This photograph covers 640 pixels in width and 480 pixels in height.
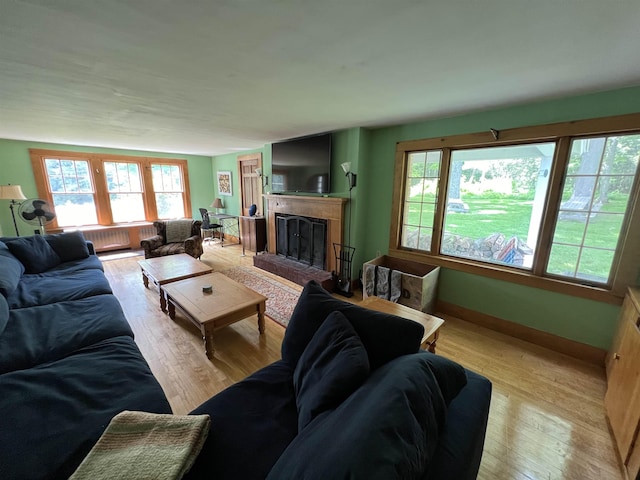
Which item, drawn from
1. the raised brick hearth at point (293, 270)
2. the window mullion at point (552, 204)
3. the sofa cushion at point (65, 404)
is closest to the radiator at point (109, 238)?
the raised brick hearth at point (293, 270)

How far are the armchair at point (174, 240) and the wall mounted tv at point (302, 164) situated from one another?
5.57 feet

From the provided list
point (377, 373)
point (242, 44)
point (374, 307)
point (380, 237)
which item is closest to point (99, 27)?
point (242, 44)

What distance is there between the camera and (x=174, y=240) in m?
4.68

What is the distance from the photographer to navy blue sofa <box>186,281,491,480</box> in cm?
68

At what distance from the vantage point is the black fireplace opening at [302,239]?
3924 millimetres

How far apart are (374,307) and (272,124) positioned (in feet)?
8.04

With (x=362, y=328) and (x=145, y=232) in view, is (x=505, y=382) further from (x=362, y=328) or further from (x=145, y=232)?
(x=145, y=232)

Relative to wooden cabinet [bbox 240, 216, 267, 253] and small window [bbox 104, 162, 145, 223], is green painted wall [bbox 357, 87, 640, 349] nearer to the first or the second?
wooden cabinet [bbox 240, 216, 267, 253]

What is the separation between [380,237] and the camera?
3.53 metres

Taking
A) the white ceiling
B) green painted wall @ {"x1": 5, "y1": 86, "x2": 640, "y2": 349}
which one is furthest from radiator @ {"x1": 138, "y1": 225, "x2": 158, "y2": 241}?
the white ceiling

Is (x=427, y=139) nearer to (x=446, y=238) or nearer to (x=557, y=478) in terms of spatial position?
(x=446, y=238)

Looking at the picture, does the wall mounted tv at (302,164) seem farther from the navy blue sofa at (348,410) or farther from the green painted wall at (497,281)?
the navy blue sofa at (348,410)

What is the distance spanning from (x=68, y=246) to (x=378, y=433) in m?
4.11

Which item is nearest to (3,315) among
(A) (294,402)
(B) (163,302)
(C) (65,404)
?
(C) (65,404)
